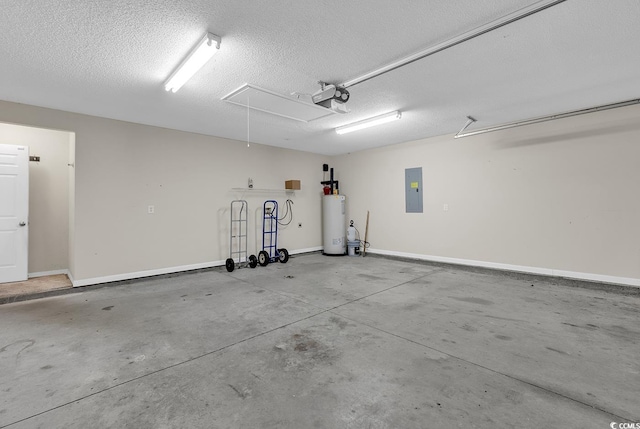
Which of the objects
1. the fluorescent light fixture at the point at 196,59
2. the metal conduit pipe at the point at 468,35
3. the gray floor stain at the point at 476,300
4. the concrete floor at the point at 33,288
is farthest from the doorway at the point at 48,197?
the gray floor stain at the point at 476,300

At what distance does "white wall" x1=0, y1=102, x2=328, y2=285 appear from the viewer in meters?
4.36

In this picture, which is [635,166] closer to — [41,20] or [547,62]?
[547,62]

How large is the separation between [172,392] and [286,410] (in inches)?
33.1

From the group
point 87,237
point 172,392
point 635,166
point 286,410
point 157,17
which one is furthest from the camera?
point 87,237

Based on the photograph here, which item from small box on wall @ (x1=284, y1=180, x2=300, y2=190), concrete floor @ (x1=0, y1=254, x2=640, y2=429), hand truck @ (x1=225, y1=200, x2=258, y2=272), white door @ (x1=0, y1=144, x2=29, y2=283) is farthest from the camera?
small box on wall @ (x1=284, y1=180, x2=300, y2=190)

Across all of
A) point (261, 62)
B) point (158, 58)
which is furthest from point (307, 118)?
point (158, 58)

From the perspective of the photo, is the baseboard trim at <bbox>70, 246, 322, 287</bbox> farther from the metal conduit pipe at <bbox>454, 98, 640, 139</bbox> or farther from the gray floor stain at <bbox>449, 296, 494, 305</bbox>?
the metal conduit pipe at <bbox>454, 98, 640, 139</bbox>

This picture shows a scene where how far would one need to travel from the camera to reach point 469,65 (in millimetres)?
2973

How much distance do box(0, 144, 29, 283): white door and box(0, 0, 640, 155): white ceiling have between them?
1.14 meters

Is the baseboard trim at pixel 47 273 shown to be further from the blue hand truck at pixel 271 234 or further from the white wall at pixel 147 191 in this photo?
the blue hand truck at pixel 271 234

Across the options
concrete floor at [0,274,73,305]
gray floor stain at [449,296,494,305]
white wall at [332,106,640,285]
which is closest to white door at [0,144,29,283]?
concrete floor at [0,274,73,305]

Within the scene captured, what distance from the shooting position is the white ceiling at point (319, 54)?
2.15 m

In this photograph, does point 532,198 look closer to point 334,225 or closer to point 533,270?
point 533,270

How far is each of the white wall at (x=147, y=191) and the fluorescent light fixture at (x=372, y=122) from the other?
7.71 feet
